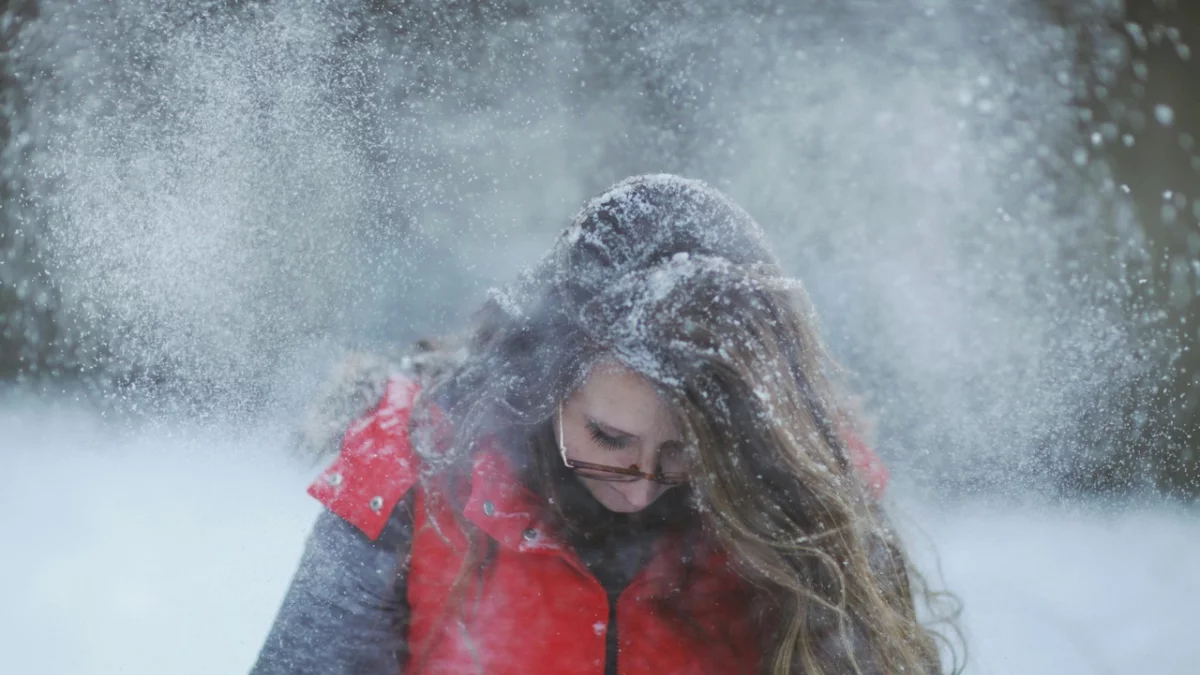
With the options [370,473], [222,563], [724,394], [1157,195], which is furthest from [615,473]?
[1157,195]

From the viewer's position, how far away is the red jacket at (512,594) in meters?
1.24

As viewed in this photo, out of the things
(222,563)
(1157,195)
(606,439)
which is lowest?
(222,563)

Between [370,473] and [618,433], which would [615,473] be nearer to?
[618,433]

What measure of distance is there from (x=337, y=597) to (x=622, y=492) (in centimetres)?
48

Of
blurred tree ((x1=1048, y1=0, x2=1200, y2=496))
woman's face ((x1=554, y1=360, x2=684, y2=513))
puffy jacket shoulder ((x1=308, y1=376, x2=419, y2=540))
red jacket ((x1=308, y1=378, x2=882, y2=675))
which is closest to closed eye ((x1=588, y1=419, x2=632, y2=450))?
woman's face ((x1=554, y1=360, x2=684, y2=513))

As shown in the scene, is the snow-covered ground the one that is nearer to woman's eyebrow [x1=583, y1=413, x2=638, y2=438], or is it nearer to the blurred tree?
the blurred tree

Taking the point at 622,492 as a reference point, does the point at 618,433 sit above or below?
above

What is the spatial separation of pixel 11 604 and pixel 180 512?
0.41 metres

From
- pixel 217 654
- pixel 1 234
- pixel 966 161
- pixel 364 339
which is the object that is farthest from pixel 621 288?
pixel 1 234

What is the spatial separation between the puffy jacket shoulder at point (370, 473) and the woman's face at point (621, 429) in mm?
255

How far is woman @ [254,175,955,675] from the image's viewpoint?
1119 mm

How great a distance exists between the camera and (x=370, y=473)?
118cm

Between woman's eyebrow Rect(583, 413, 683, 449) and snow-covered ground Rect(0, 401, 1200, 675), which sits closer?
woman's eyebrow Rect(583, 413, 683, 449)

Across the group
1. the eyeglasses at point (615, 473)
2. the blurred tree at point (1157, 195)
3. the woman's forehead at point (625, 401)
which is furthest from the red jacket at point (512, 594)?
the blurred tree at point (1157, 195)
